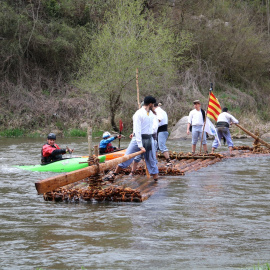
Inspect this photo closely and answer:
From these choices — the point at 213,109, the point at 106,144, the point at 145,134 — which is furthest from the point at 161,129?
the point at 145,134

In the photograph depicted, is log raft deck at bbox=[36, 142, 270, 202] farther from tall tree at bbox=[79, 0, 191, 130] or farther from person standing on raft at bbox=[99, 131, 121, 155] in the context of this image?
tall tree at bbox=[79, 0, 191, 130]

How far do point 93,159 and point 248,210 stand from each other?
2673 millimetres

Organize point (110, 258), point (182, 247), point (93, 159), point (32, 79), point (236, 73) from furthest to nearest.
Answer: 1. point (236, 73)
2. point (32, 79)
3. point (93, 159)
4. point (182, 247)
5. point (110, 258)

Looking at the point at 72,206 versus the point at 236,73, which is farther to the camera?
the point at 236,73

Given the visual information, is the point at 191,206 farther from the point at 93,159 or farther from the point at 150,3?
the point at 150,3

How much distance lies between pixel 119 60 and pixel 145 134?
1867cm

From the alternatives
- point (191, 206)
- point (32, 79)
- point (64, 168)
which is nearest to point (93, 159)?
point (191, 206)

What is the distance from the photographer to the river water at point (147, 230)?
5.57m

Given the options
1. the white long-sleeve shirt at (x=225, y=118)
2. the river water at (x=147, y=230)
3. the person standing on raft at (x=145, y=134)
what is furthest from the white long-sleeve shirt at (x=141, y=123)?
the white long-sleeve shirt at (x=225, y=118)

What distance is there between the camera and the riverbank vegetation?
29.4 meters

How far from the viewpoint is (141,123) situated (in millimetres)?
10414

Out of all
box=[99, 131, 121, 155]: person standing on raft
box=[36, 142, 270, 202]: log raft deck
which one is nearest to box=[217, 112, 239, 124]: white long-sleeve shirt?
box=[36, 142, 270, 202]: log raft deck

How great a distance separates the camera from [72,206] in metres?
8.60

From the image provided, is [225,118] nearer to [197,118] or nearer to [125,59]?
[197,118]
